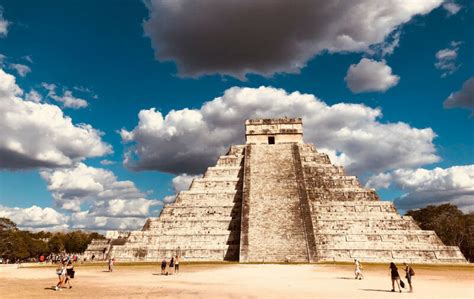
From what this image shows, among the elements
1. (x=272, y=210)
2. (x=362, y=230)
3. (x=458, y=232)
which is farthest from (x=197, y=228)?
(x=458, y=232)

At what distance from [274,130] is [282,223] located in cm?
1294

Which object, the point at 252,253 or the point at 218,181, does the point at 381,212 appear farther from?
the point at 218,181

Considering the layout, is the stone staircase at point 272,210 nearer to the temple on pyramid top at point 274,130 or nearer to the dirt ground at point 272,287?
the temple on pyramid top at point 274,130

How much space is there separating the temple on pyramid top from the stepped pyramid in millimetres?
4248

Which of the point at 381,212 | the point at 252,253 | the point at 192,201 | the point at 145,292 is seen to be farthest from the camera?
the point at 192,201

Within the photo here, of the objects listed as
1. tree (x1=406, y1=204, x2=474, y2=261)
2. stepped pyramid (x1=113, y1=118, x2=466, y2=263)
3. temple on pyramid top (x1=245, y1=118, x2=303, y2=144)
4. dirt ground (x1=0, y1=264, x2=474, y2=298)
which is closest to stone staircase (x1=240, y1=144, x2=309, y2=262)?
stepped pyramid (x1=113, y1=118, x2=466, y2=263)

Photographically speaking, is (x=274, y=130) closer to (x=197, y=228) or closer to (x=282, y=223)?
(x=282, y=223)

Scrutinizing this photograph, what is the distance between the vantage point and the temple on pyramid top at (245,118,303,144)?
3334 centimetres

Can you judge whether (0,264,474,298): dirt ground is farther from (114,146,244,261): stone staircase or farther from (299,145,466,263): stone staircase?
(114,146,244,261): stone staircase

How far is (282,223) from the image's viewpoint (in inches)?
874

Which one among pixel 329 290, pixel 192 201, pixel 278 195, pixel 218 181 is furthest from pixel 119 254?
pixel 329 290

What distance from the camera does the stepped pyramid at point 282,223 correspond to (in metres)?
21.2

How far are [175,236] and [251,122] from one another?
14044 millimetres

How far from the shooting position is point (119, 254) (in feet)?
76.1
